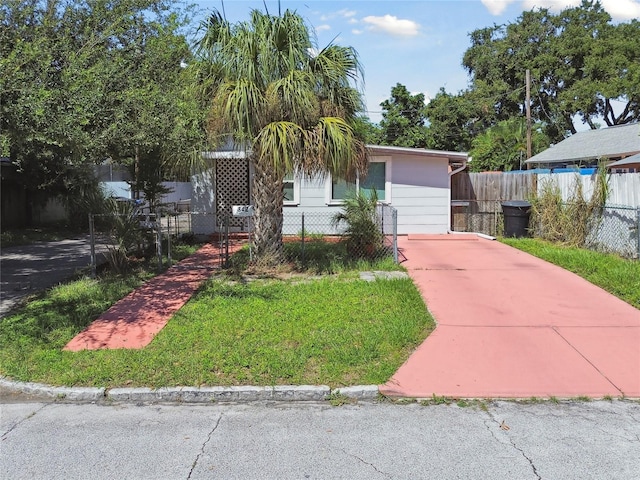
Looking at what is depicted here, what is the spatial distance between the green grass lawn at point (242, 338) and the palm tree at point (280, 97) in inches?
84.1

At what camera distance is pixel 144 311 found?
736cm

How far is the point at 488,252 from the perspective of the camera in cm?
1220

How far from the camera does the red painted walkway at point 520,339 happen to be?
16.3 ft

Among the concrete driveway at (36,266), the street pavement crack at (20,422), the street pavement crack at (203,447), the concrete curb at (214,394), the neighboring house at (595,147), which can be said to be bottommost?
the street pavement crack at (203,447)

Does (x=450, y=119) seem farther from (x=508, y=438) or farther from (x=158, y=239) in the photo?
(x=508, y=438)

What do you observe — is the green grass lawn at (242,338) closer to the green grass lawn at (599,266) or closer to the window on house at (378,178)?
the green grass lawn at (599,266)

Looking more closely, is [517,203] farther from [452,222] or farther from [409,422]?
[409,422]

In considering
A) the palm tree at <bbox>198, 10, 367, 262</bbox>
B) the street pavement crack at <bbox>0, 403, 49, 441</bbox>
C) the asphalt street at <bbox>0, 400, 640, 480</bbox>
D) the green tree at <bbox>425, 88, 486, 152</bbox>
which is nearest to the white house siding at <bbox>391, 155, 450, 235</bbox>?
the palm tree at <bbox>198, 10, 367, 262</bbox>

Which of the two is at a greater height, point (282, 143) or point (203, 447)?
point (282, 143)

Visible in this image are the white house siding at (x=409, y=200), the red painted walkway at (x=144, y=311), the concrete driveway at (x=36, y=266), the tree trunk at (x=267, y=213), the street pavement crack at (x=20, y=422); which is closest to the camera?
the street pavement crack at (x=20, y=422)

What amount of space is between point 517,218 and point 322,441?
12.1 metres

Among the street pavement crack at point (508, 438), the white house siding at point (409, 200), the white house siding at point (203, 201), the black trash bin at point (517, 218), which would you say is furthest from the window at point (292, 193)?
the street pavement crack at point (508, 438)

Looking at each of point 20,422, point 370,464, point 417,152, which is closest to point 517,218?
point 417,152

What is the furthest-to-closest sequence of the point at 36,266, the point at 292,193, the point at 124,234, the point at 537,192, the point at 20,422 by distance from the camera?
the point at 537,192, the point at 292,193, the point at 36,266, the point at 124,234, the point at 20,422
